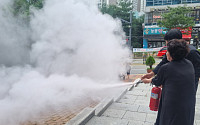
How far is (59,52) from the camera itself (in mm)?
6023

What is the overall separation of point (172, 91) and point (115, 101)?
335 centimetres

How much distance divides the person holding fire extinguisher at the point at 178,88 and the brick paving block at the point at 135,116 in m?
1.86

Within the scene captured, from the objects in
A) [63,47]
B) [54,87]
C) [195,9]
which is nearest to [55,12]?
[63,47]

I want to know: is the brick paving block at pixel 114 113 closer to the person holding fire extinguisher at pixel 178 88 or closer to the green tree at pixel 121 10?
the person holding fire extinguisher at pixel 178 88

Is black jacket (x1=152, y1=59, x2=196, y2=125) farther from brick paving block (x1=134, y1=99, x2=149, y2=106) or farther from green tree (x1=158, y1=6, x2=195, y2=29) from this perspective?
green tree (x1=158, y1=6, x2=195, y2=29)

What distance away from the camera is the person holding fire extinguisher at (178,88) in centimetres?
217

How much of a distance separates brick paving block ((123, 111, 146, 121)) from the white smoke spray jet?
69.0 inches

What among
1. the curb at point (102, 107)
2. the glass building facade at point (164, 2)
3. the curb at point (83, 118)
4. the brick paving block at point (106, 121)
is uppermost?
the glass building facade at point (164, 2)

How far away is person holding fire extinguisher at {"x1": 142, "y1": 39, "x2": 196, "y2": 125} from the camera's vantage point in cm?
217

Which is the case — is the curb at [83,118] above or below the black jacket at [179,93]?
below

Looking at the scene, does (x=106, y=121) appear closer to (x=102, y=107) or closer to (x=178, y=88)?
(x=102, y=107)

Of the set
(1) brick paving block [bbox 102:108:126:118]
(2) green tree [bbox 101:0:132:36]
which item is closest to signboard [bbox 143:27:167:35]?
(2) green tree [bbox 101:0:132:36]

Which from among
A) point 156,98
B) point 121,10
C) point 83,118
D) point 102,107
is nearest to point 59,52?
point 102,107

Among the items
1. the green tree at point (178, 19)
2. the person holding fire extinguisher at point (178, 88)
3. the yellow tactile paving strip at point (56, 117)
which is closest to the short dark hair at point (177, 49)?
the person holding fire extinguisher at point (178, 88)
